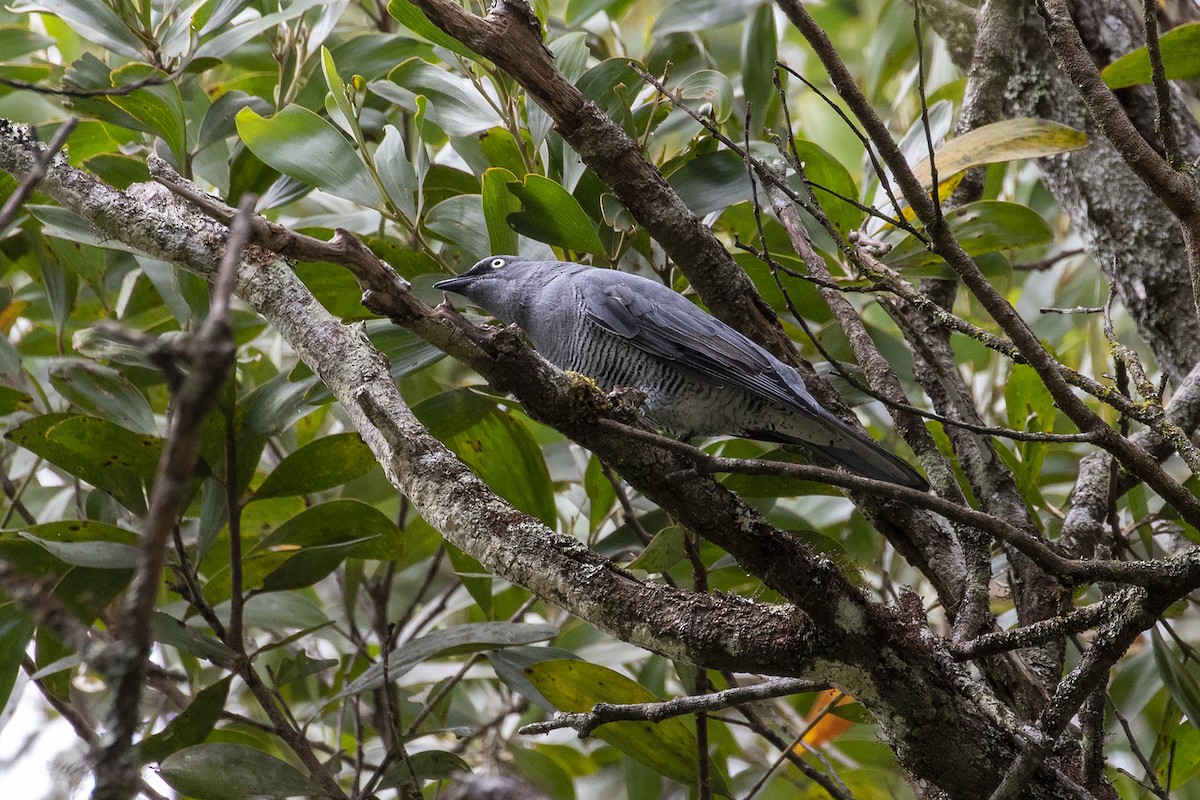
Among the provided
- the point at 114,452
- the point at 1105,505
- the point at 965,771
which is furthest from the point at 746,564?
the point at 114,452

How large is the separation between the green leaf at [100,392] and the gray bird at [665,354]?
3.21 ft

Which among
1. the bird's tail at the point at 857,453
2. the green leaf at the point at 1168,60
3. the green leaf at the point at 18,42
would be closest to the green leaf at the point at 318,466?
the bird's tail at the point at 857,453

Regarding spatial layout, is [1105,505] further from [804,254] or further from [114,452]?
[114,452]

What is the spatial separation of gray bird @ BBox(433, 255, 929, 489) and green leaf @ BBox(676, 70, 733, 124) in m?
0.60

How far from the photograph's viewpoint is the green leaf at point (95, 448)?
2.61 meters

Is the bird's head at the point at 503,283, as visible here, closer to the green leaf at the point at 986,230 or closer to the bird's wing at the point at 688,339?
the bird's wing at the point at 688,339

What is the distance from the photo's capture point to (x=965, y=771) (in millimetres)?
1878

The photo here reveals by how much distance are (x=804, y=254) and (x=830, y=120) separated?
136 centimetres

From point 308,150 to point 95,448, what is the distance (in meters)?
1.00

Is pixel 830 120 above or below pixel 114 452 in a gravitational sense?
above

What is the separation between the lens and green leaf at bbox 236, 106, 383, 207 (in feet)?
8.65

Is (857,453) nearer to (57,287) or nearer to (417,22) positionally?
(417,22)

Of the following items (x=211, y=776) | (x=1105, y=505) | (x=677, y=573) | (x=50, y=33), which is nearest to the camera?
(x=211, y=776)

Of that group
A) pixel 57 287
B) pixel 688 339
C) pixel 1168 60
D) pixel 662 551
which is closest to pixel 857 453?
pixel 688 339
